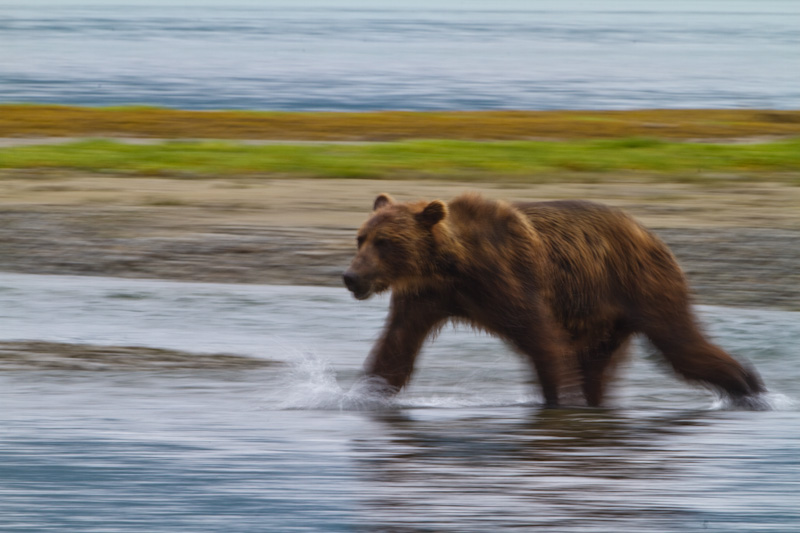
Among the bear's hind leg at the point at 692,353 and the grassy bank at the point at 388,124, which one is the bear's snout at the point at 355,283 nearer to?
the bear's hind leg at the point at 692,353

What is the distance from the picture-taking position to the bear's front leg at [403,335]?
6.91 metres

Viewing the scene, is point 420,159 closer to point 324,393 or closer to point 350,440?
point 324,393

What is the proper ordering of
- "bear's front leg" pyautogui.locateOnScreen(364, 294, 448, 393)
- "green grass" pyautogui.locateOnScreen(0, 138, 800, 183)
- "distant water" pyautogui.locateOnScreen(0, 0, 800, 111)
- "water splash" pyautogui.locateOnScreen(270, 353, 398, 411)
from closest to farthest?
"bear's front leg" pyautogui.locateOnScreen(364, 294, 448, 393), "water splash" pyautogui.locateOnScreen(270, 353, 398, 411), "green grass" pyautogui.locateOnScreen(0, 138, 800, 183), "distant water" pyautogui.locateOnScreen(0, 0, 800, 111)

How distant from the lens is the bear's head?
6680 mm

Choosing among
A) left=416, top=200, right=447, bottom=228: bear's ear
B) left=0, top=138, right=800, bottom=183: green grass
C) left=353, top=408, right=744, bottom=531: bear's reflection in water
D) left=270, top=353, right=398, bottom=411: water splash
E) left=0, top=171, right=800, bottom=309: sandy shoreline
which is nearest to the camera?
left=353, top=408, right=744, bottom=531: bear's reflection in water

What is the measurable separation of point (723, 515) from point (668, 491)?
33 centimetres

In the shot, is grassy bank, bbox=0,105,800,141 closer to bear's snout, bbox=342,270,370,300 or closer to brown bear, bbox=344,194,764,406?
brown bear, bbox=344,194,764,406

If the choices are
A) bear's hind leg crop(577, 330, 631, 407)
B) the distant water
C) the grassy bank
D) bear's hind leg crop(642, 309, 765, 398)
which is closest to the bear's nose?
bear's hind leg crop(577, 330, 631, 407)

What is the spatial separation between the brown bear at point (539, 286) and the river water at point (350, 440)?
0.28 meters

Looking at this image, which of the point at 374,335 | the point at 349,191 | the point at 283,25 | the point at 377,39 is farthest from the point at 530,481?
the point at 283,25

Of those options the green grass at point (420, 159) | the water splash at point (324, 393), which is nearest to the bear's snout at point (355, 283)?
the water splash at point (324, 393)

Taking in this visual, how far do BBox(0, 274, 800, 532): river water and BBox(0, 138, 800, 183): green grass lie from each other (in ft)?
26.5

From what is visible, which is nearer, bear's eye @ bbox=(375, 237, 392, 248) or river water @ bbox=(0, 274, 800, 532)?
river water @ bbox=(0, 274, 800, 532)

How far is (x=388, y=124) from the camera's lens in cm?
→ 2498
